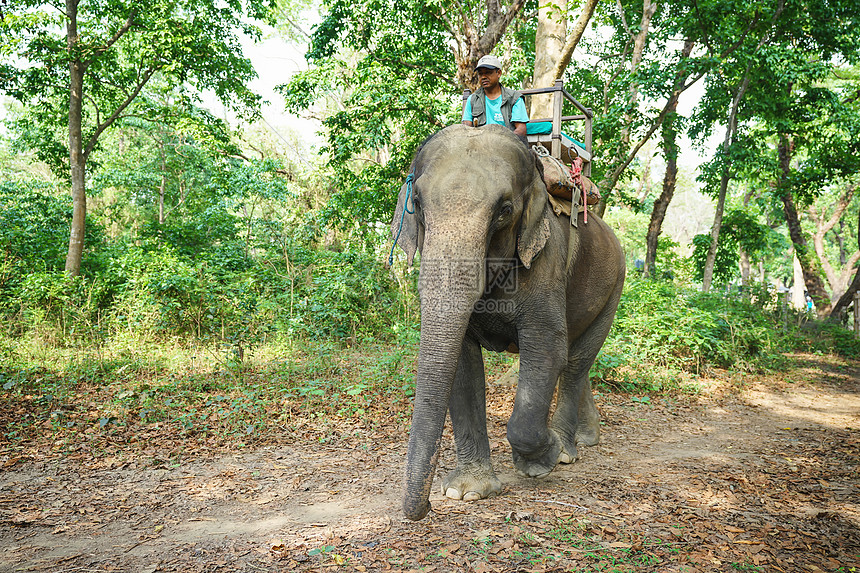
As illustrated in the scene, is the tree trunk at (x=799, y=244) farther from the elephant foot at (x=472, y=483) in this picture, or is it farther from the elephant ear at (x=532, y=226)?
the elephant foot at (x=472, y=483)

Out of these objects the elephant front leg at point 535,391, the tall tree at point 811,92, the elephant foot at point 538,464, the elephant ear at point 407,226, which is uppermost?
the tall tree at point 811,92

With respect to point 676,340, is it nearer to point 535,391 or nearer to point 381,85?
point 535,391

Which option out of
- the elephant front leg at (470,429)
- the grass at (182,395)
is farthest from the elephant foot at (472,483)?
the grass at (182,395)

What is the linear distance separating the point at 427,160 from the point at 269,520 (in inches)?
101

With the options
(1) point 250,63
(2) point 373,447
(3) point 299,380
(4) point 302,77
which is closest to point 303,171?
(1) point 250,63

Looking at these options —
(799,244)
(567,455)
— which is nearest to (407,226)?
(567,455)

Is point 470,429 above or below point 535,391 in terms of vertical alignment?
below

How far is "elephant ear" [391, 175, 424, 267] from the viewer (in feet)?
12.3

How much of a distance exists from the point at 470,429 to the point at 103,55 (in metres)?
13.8

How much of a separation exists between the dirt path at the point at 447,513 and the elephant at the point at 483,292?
401 mm

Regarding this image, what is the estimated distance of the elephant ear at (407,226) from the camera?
12.3 ft

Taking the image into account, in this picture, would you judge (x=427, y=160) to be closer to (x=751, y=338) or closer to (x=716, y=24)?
(x=751, y=338)

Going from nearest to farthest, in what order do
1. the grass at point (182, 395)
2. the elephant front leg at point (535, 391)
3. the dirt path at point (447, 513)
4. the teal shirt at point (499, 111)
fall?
1. the dirt path at point (447, 513)
2. the elephant front leg at point (535, 391)
3. the teal shirt at point (499, 111)
4. the grass at point (182, 395)

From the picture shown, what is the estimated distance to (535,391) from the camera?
394 centimetres
